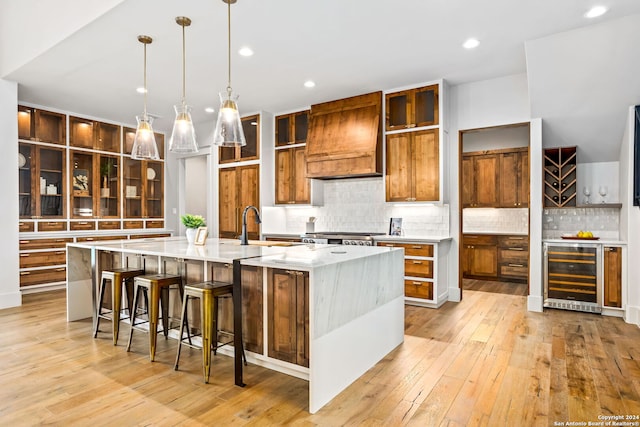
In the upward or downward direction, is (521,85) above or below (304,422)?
above

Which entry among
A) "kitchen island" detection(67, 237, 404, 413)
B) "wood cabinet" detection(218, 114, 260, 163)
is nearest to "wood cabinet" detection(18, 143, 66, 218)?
"wood cabinet" detection(218, 114, 260, 163)

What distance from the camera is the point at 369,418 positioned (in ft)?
7.23

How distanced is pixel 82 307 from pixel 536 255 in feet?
17.8

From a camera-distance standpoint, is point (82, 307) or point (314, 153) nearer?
point (82, 307)

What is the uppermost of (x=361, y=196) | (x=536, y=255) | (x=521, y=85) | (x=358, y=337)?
(x=521, y=85)

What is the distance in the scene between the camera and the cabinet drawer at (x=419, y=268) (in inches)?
190

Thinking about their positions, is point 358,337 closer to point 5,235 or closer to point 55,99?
point 5,235

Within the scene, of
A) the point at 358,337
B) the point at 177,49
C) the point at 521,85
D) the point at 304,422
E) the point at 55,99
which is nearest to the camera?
the point at 304,422

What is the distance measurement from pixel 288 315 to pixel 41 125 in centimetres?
579

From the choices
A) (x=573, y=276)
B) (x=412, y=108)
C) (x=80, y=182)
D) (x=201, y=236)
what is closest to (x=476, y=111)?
(x=412, y=108)

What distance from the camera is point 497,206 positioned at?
675 cm

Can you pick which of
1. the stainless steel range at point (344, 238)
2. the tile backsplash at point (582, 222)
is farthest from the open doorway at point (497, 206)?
the stainless steel range at point (344, 238)

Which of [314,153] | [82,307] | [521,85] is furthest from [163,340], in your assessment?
[521,85]

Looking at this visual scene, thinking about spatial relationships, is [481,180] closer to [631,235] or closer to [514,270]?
[514,270]
